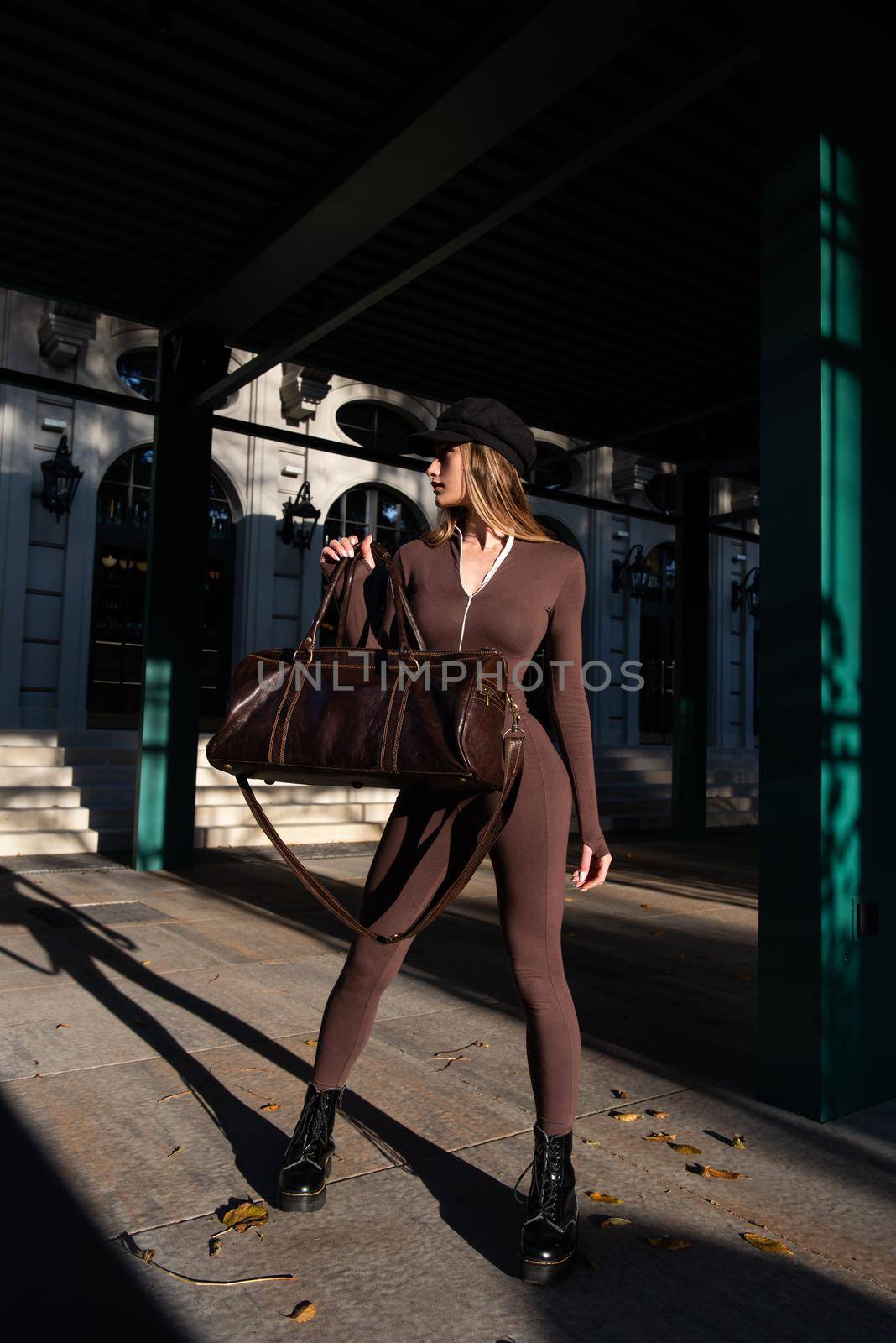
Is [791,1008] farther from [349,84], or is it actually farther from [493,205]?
[349,84]

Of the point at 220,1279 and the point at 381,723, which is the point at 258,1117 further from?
the point at 381,723

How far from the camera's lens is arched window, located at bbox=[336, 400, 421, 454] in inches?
645

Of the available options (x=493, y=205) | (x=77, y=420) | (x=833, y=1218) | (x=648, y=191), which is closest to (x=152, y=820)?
(x=493, y=205)

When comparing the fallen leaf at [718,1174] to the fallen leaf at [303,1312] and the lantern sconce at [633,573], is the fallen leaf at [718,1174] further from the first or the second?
the lantern sconce at [633,573]

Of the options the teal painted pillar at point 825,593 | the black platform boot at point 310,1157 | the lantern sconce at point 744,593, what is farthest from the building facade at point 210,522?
the black platform boot at point 310,1157

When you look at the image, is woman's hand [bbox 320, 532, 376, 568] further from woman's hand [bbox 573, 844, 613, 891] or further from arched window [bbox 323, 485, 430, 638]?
arched window [bbox 323, 485, 430, 638]

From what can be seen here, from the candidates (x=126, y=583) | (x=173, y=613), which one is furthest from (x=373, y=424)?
(x=173, y=613)

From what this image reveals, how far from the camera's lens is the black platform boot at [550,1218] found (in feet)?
7.27

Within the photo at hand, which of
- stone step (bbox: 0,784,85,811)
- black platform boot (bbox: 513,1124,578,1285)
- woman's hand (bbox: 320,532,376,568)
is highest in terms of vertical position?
woman's hand (bbox: 320,532,376,568)

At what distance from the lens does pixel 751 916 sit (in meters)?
7.09

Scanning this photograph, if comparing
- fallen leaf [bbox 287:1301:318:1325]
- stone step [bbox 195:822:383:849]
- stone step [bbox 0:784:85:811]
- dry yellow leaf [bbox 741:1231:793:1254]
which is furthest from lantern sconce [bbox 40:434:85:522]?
dry yellow leaf [bbox 741:1231:793:1254]

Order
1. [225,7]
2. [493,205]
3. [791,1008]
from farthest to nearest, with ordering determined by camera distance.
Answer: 1. [493,205]
2. [225,7]
3. [791,1008]

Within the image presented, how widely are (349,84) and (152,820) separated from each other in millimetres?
5552

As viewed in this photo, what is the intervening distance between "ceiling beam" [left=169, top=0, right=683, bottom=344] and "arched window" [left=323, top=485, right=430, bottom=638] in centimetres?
876
